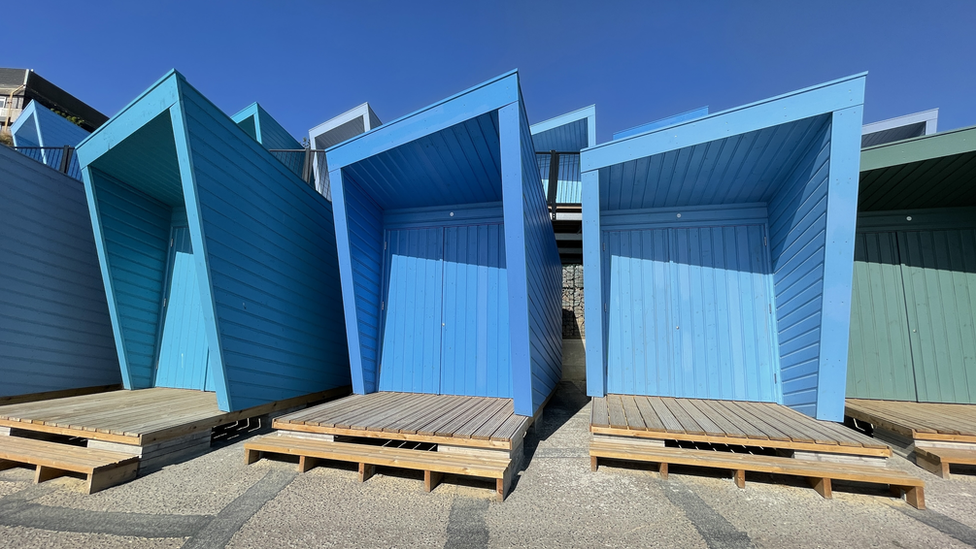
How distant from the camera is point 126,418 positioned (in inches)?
146

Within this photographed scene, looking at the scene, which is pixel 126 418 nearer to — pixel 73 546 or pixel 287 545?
pixel 73 546

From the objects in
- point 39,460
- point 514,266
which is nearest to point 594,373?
point 514,266

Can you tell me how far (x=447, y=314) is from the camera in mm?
5141

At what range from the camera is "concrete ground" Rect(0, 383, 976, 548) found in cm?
232

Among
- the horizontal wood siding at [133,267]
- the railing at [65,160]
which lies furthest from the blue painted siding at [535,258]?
the railing at [65,160]

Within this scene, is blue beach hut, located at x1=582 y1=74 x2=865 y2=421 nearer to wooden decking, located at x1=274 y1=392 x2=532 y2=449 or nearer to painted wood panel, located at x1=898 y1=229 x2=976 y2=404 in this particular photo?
wooden decking, located at x1=274 y1=392 x2=532 y2=449

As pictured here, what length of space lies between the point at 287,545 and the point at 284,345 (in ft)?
9.90

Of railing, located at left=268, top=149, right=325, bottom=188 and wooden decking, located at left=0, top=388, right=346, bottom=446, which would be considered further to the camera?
railing, located at left=268, top=149, right=325, bottom=188

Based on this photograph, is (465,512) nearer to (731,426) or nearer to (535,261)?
(731,426)

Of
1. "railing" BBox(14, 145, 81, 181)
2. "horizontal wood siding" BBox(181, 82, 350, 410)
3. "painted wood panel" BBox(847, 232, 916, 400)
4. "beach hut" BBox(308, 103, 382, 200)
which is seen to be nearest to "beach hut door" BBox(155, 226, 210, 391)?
"horizontal wood siding" BBox(181, 82, 350, 410)

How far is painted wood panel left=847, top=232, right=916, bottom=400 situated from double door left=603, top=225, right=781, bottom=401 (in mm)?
1516

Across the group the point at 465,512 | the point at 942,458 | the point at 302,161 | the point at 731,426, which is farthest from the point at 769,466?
the point at 302,161

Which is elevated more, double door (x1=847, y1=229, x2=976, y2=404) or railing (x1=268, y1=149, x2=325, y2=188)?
railing (x1=268, y1=149, x2=325, y2=188)

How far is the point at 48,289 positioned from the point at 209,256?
331cm
